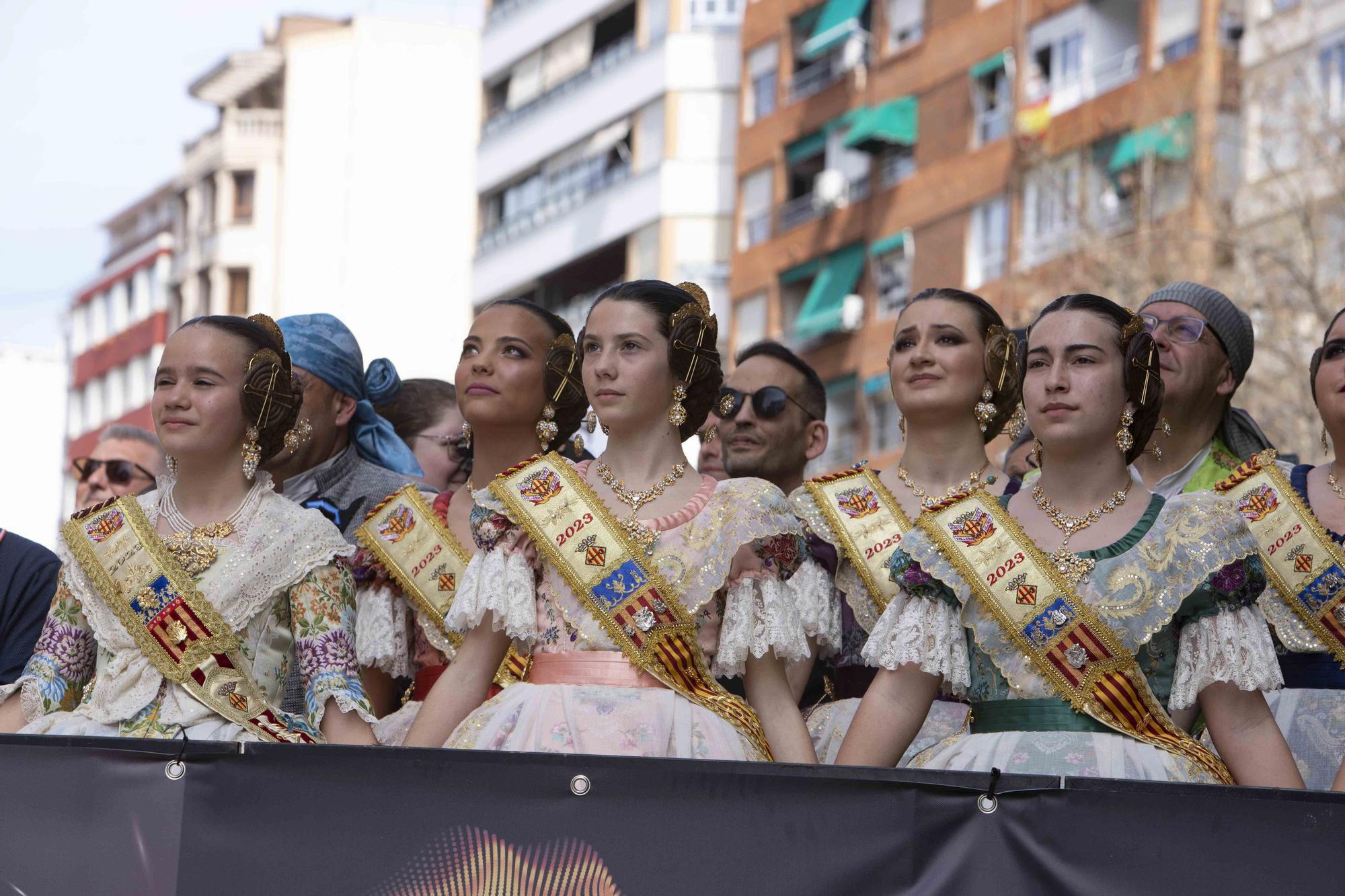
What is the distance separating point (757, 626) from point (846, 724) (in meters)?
0.68

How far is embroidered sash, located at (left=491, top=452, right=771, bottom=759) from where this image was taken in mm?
5676

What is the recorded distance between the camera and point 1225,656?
17.1 feet

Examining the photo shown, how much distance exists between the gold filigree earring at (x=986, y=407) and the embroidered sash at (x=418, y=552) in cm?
166

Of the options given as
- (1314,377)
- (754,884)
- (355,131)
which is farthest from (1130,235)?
(355,131)

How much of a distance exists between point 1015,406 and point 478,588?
191 centimetres

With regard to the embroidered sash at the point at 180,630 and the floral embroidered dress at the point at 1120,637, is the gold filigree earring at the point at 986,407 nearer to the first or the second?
the floral embroidered dress at the point at 1120,637

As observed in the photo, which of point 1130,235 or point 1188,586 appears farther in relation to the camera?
point 1130,235

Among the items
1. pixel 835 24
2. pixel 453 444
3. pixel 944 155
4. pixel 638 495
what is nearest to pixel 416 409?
pixel 453 444

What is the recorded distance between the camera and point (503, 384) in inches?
268

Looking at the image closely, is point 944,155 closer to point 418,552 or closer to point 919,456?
point 919,456

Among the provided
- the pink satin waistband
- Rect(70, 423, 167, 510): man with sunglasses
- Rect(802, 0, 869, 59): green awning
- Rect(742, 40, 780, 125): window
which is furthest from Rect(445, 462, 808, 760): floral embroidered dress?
Rect(742, 40, 780, 125): window

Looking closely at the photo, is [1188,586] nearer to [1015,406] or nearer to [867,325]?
[1015,406]

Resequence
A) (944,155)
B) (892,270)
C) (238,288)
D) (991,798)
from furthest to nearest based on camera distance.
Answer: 1. (238,288)
2. (892,270)
3. (944,155)
4. (991,798)

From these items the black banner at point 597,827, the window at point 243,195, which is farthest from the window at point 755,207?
the black banner at point 597,827
